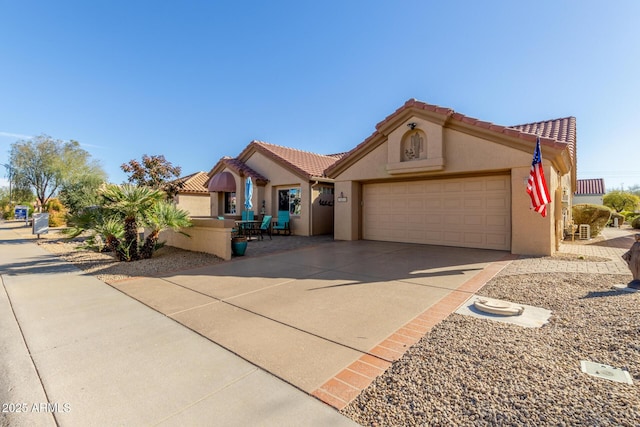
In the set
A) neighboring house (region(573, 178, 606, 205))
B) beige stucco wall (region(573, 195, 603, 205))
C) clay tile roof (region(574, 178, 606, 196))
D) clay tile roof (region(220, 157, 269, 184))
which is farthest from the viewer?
clay tile roof (region(574, 178, 606, 196))

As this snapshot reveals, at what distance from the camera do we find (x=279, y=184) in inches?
722

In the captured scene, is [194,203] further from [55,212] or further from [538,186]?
[538,186]

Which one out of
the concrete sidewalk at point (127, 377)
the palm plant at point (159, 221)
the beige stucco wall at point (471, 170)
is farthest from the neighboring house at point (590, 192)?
the concrete sidewalk at point (127, 377)

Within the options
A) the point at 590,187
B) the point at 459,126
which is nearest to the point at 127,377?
the point at 459,126

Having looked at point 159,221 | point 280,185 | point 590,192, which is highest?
point 590,192

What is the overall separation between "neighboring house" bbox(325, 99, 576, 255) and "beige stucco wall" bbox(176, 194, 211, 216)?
582 inches

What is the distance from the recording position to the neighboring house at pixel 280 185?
17.2 meters

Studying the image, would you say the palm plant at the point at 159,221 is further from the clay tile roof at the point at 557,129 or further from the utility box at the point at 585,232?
the utility box at the point at 585,232

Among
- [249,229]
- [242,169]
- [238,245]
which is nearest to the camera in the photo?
[238,245]

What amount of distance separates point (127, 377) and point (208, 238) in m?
8.05

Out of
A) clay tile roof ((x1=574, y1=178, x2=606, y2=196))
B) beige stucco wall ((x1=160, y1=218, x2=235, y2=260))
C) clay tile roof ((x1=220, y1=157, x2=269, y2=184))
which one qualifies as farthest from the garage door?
clay tile roof ((x1=574, y1=178, x2=606, y2=196))

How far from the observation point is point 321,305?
5.32 m

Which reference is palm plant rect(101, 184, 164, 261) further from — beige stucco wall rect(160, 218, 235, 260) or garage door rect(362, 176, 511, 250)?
garage door rect(362, 176, 511, 250)

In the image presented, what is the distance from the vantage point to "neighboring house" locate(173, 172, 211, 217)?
23.6 m
